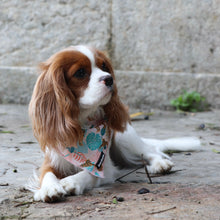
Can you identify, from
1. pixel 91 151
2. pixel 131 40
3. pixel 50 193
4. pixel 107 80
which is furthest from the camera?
pixel 131 40

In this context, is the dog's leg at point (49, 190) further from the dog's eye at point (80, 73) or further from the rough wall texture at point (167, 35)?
the rough wall texture at point (167, 35)

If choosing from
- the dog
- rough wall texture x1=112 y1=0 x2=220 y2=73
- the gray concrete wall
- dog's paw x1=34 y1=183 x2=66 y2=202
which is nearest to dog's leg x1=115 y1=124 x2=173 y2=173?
the dog

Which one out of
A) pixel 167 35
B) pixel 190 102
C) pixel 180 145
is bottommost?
pixel 190 102

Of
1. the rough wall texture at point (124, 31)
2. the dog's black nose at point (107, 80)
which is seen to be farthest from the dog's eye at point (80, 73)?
the rough wall texture at point (124, 31)

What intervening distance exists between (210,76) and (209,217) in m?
4.45

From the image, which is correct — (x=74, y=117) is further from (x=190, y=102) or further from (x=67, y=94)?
(x=190, y=102)

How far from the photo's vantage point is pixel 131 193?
2121 mm

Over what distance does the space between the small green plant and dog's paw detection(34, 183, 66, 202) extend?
4.02m

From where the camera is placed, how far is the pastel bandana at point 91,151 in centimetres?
237

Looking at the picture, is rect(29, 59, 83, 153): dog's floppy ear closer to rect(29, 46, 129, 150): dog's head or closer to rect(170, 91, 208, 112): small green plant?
rect(29, 46, 129, 150): dog's head

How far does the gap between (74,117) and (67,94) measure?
0.16 meters

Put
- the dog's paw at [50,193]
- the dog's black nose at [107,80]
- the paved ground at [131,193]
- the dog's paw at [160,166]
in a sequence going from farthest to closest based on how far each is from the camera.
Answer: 1. the dog's paw at [160,166]
2. the dog's black nose at [107,80]
3. the dog's paw at [50,193]
4. the paved ground at [131,193]

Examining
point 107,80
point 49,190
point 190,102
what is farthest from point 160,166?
point 190,102

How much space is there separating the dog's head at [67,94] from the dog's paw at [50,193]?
35 cm
